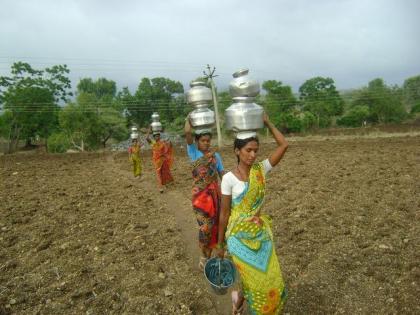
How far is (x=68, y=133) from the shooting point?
34.9m

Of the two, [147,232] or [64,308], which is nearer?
[64,308]

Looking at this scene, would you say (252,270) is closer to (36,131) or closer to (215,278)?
(215,278)

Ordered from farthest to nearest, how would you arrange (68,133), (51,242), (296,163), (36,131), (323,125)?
1. (323,125)
2. (36,131)
3. (68,133)
4. (296,163)
5. (51,242)

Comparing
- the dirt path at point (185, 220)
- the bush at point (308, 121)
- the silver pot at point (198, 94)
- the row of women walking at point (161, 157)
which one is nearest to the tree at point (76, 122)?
the bush at point (308, 121)

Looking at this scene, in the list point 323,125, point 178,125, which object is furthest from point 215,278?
point 323,125

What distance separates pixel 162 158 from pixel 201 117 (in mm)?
6375

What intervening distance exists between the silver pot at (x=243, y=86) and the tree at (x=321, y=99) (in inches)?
1754

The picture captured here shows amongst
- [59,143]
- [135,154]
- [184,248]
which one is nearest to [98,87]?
[59,143]

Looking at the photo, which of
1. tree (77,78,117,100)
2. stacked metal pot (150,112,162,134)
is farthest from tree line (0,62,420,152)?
stacked metal pot (150,112,162,134)

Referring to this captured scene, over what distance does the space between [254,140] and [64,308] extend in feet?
8.62

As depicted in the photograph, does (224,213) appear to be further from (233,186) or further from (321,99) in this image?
(321,99)

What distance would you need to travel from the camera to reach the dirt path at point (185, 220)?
3.94 metres

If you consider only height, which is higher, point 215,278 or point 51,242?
point 215,278

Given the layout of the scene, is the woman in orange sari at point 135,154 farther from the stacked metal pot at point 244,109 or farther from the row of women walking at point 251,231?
the stacked metal pot at point 244,109
